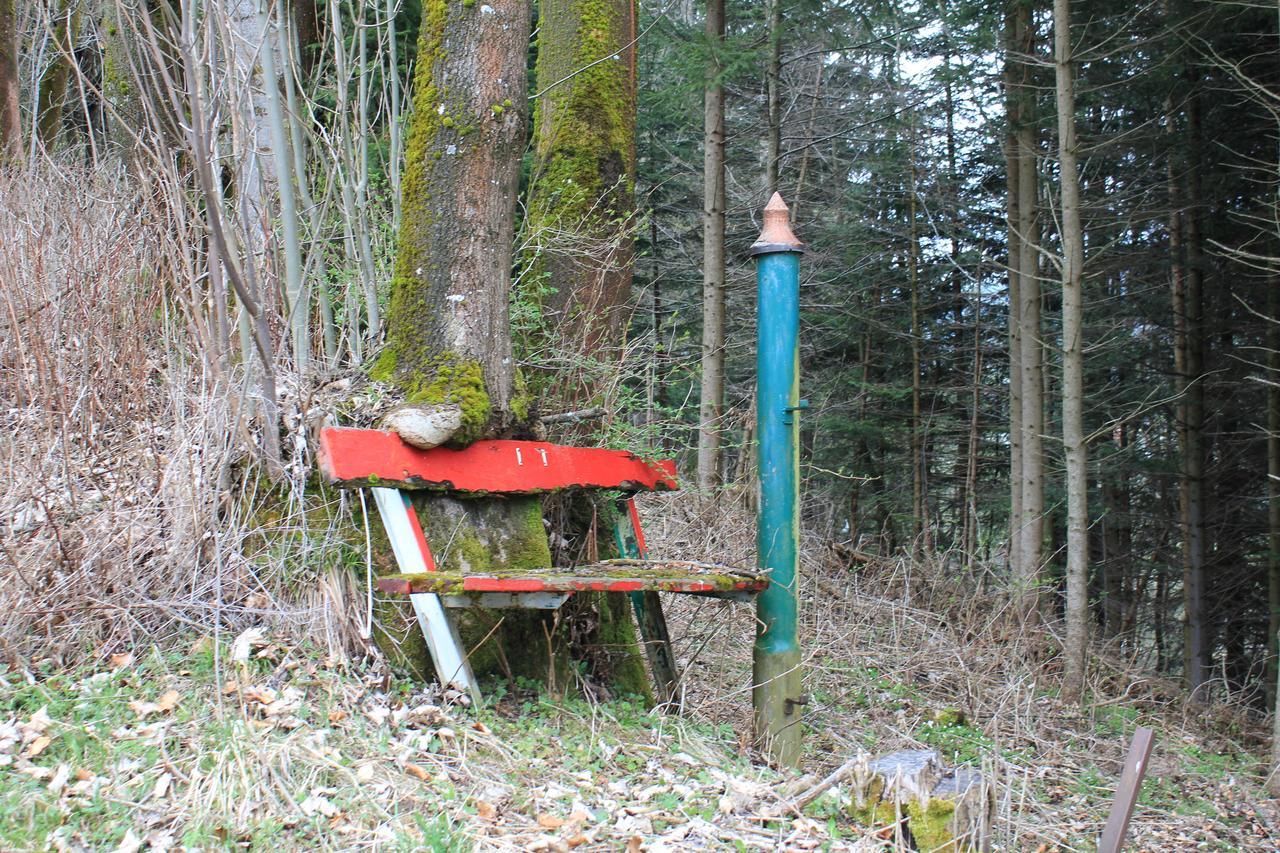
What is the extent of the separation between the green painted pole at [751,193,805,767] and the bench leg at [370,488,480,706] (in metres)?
1.60

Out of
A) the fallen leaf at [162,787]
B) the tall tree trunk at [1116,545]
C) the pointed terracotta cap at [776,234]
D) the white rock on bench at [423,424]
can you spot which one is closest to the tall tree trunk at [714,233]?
the pointed terracotta cap at [776,234]

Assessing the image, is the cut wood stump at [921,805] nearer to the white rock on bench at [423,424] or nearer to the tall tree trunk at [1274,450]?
the white rock on bench at [423,424]

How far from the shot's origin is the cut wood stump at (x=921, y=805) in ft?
11.8

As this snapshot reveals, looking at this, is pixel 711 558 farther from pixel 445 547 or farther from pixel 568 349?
pixel 445 547

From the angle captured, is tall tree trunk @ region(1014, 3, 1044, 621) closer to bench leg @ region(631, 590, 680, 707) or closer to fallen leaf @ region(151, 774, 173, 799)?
bench leg @ region(631, 590, 680, 707)

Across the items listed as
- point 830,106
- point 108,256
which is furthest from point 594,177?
point 830,106

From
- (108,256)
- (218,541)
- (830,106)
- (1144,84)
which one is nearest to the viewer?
(218,541)

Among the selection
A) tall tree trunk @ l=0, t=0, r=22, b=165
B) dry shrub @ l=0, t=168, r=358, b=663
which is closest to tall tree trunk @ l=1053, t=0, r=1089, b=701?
dry shrub @ l=0, t=168, r=358, b=663

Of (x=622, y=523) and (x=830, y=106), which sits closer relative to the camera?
(x=622, y=523)

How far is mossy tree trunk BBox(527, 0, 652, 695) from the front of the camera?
5.32 metres

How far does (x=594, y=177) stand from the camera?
6.67 metres

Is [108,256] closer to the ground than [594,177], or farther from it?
closer to the ground

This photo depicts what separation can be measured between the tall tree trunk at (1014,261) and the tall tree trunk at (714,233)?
337cm

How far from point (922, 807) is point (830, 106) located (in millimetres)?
17724
